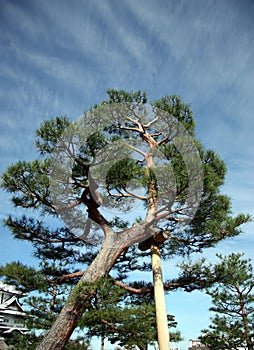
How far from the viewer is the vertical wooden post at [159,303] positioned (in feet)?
12.1

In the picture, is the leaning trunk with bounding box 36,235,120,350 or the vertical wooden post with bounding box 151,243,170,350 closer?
the leaning trunk with bounding box 36,235,120,350

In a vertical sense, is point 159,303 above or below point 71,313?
above

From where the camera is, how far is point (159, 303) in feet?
12.9

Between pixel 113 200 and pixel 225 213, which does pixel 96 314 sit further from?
pixel 225 213

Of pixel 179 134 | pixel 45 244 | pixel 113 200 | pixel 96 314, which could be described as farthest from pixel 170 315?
pixel 179 134

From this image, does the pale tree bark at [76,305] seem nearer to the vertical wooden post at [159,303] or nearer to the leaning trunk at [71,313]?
the leaning trunk at [71,313]

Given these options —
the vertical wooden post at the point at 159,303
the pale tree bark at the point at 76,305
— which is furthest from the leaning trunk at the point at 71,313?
the vertical wooden post at the point at 159,303

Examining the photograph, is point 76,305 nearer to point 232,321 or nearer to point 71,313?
point 71,313

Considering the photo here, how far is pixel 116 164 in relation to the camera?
3.96 metres

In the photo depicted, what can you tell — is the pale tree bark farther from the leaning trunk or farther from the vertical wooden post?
the vertical wooden post

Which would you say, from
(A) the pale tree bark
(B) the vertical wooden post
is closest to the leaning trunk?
(A) the pale tree bark

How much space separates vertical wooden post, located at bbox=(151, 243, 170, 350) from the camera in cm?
369

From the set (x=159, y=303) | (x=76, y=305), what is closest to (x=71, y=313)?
(x=76, y=305)

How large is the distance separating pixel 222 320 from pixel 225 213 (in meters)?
2.60
